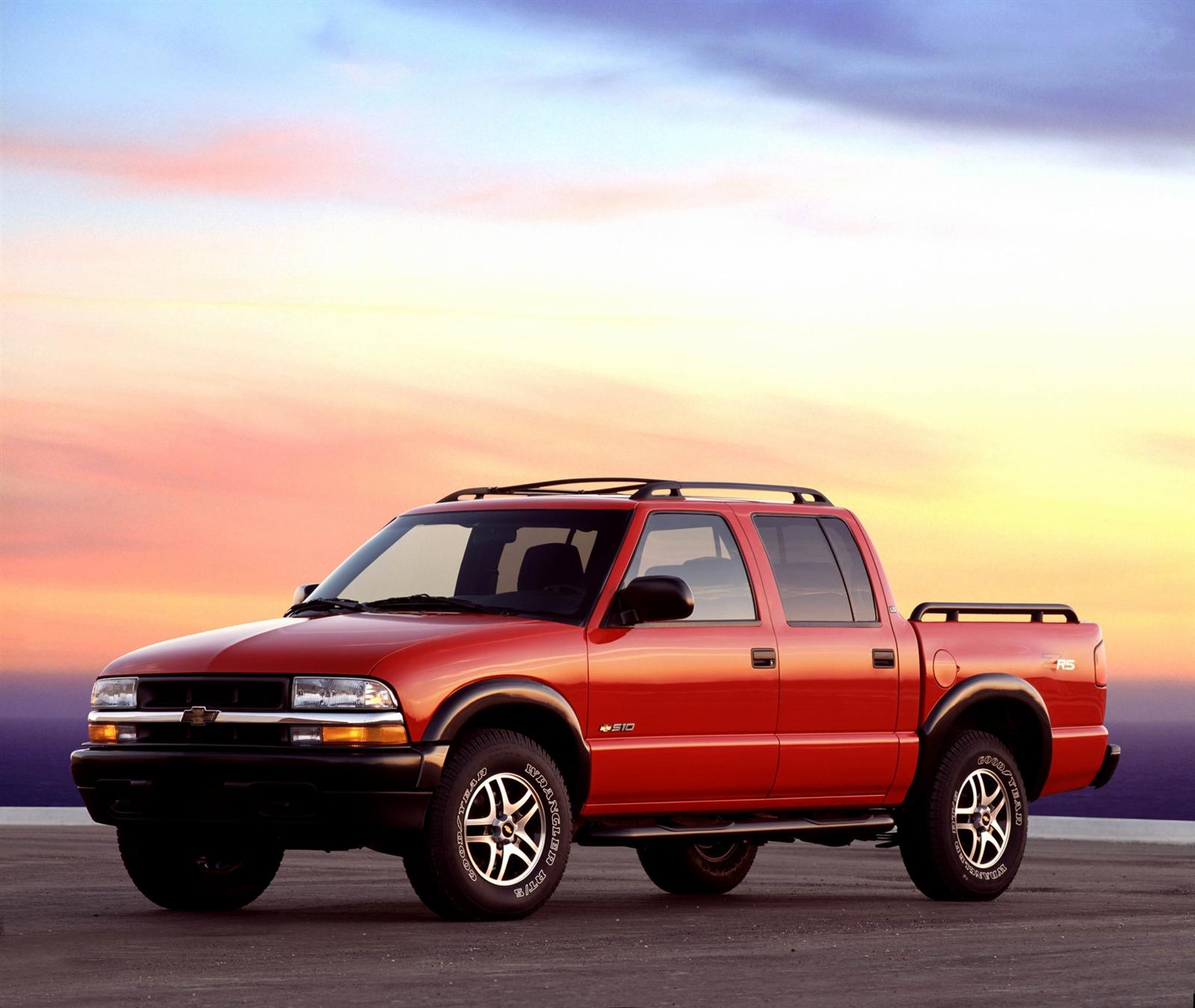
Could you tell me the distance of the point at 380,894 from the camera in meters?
13.2

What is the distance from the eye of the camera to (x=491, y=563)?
12.2 meters

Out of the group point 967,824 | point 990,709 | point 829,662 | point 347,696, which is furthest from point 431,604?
point 990,709

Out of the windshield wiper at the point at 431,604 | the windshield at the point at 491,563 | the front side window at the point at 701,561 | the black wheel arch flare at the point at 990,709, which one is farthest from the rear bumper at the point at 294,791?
the black wheel arch flare at the point at 990,709

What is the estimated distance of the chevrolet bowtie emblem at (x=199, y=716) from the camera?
1102cm

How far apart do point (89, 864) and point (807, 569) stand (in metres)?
6.00

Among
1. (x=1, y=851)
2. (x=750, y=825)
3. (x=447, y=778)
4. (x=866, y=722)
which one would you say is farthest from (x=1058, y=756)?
(x=1, y=851)

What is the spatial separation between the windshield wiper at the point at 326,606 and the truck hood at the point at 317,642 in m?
0.20

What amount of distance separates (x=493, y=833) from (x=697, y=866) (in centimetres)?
322

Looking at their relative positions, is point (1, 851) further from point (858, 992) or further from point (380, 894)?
point (858, 992)

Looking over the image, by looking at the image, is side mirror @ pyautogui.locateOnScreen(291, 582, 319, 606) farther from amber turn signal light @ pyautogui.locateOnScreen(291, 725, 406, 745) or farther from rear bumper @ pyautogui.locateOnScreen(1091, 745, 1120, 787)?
rear bumper @ pyautogui.locateOnScreen(1091, 745, 1120, 787)

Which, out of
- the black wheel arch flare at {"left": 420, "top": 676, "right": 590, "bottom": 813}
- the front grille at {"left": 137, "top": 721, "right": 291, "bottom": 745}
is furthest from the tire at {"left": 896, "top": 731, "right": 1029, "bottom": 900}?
the front grille at {"left": 137, "top": 721, "right": 291, "bottom": 745}

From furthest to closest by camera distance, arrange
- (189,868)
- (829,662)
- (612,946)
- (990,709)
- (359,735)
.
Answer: (990,709) → (829,662) → (189,868) → (359,735) → (612,946)

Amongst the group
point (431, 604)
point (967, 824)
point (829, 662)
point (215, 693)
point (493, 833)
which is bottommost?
point (967, 824)

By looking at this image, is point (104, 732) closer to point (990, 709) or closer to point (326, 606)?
point (326, 606)
